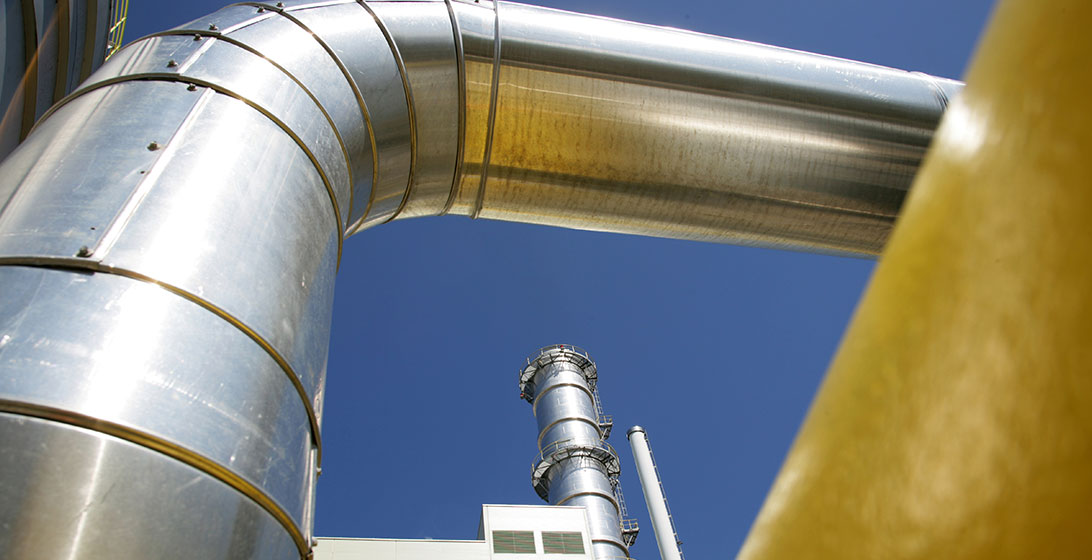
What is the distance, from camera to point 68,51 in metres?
4.49

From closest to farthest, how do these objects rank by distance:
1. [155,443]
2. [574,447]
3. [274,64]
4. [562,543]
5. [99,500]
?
1. [99,500]
2. [155,443]
3. [274,64]
4. [562,543]
5. [574,447]

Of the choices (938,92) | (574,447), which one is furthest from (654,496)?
(938,92)

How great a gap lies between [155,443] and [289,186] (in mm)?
971

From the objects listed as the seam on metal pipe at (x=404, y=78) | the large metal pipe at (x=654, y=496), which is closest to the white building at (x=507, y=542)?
the large metal pipe at (x=654, y=496)

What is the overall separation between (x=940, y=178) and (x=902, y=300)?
0.10 m

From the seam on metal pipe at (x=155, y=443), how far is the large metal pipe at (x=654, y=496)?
19.3 meters

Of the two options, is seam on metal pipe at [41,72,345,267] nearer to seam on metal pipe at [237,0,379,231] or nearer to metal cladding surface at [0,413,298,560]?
seam on metal pipe at [237,0,379,231]

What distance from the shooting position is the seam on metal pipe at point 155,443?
1.24m

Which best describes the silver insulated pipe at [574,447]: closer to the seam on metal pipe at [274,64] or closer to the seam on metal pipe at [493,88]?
the seam on metal pipe at [493,88]

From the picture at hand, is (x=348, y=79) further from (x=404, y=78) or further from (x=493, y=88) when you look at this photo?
(x=493, y=88)

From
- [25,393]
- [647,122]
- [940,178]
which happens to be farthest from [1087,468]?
[647,122]

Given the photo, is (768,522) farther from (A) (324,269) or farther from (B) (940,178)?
(A) (324,269)

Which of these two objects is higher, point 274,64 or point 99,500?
point 274,64

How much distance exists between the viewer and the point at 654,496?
20.8m
